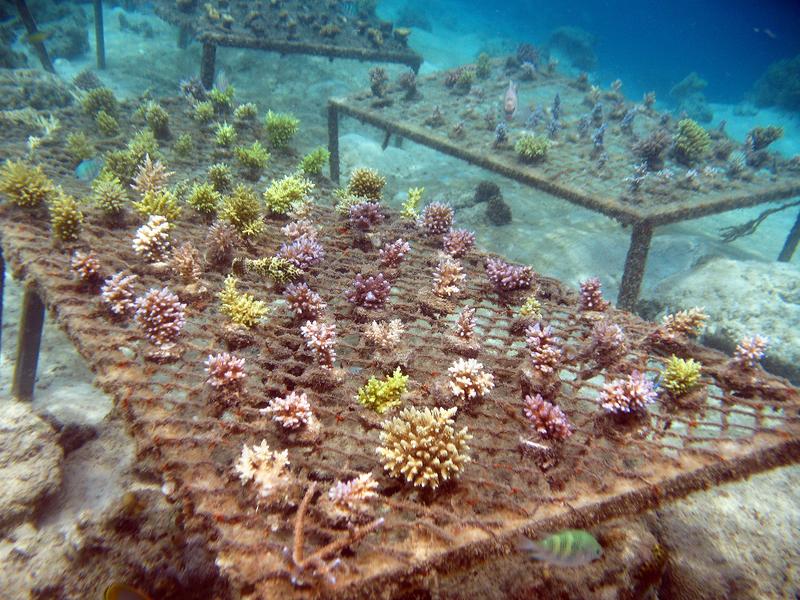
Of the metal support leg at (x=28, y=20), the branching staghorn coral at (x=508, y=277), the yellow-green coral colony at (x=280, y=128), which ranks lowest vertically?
the branching staghorn coral at (x=508, y=277)

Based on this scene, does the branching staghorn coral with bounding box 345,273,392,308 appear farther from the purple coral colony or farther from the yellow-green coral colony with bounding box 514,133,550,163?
the yellow-green coral colony with bounding box 514,133,550,163

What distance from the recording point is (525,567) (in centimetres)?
308

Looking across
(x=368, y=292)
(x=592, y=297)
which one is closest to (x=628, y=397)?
(x=592, y=297)

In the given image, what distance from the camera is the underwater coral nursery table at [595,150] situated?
22.7 ft

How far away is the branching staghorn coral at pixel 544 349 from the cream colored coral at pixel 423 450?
119cm

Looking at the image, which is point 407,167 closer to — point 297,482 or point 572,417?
point 572,417

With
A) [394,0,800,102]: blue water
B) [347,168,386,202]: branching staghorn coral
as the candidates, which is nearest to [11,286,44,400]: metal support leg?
[347,168,386,202]: branching staghorn coral

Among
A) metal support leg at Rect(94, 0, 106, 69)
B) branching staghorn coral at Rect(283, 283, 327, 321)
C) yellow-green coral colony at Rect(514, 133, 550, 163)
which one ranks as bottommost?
branching staghorn coral at Rect(283, 283, 327, 321)

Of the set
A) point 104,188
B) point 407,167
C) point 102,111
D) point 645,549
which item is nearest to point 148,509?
point 104,188

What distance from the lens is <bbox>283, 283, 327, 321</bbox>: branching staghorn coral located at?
420 centimetres

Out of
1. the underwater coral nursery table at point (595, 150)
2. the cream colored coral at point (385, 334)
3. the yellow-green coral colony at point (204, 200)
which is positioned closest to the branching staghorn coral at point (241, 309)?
the cream colored coral at point (385, 334)

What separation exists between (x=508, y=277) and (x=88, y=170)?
622cm

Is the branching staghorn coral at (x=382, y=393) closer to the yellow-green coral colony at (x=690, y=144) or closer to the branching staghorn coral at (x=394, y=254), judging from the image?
the branching staghorn coral at (x=394, y=254)

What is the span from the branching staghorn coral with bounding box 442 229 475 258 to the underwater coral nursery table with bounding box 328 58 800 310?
2455 mm
